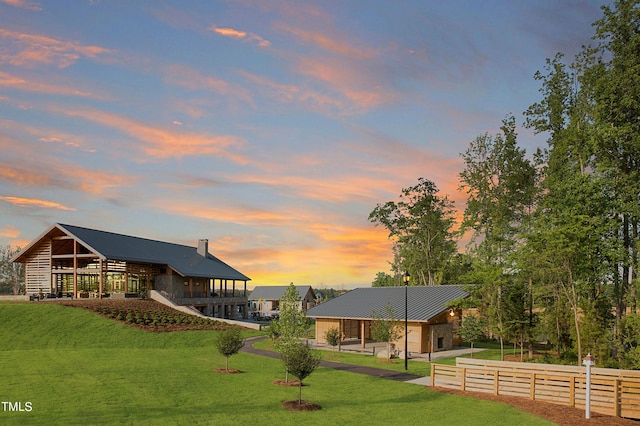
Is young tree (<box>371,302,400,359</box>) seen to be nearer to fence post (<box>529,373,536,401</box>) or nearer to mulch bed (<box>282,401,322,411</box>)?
fence post (<box>529,373,536,401</box>)

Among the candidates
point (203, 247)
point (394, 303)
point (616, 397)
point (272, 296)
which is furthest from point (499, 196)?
point (272, 296)

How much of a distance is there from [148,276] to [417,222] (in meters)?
41.9

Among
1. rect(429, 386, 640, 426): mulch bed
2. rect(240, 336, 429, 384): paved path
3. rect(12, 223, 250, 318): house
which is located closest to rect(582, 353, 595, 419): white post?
rect(429, 386, 640, 426): mulch bed

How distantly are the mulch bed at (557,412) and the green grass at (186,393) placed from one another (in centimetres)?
87

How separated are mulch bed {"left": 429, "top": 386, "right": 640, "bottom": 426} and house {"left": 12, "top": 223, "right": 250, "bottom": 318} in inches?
1893

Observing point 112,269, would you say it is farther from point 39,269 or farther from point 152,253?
point 39,269

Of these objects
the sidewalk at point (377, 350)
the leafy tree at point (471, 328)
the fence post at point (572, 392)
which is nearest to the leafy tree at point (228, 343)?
the sidewalk at point (377, 350)

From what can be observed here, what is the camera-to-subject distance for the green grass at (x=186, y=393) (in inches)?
725

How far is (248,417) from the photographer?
735 inches

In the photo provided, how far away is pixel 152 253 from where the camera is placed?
6800 cm

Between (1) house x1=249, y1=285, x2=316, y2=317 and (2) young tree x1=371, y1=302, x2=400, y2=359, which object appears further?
(1) house x1=249, y1=285, x2=316, y2=317

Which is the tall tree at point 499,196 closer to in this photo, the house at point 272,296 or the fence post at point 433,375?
the fence post at point 433,375

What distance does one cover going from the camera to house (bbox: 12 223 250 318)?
59.9 m

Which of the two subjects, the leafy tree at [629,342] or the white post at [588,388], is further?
the leafy tree at [629,342]
